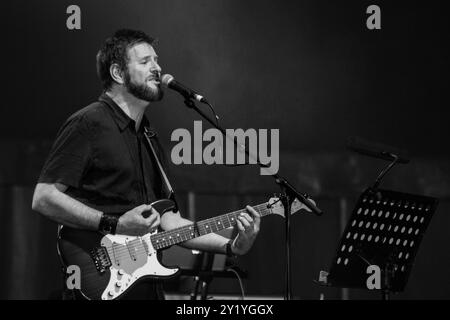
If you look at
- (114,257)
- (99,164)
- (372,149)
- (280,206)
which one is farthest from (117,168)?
(372,149)

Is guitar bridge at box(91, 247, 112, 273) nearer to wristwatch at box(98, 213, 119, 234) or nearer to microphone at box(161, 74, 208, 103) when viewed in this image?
wristwatch at box(98, 213, 119, 234)

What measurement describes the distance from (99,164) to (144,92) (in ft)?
1.53

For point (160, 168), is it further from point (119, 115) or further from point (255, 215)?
point (255, 215)

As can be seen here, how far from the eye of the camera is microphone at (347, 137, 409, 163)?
145 inches

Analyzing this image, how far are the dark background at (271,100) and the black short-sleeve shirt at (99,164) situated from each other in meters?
2.04

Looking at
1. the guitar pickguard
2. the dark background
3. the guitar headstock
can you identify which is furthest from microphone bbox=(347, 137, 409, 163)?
the dark background

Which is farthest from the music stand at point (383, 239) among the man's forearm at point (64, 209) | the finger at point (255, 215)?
the man's forearm at point (64, 209)

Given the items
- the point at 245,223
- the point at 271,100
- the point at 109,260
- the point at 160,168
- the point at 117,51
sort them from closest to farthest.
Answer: the point at 109,260 < the point at 245,223 < the point at 160,168 < the point at 117,51 < the point at 271,100

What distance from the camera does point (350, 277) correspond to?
373cm

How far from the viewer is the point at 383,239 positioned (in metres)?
3.72

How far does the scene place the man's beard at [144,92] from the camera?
3.75 meters

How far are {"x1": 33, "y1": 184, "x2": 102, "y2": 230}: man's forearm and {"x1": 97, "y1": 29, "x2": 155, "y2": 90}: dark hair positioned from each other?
0.74 meters

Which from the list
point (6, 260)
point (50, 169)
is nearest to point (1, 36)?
point (6, 260)
